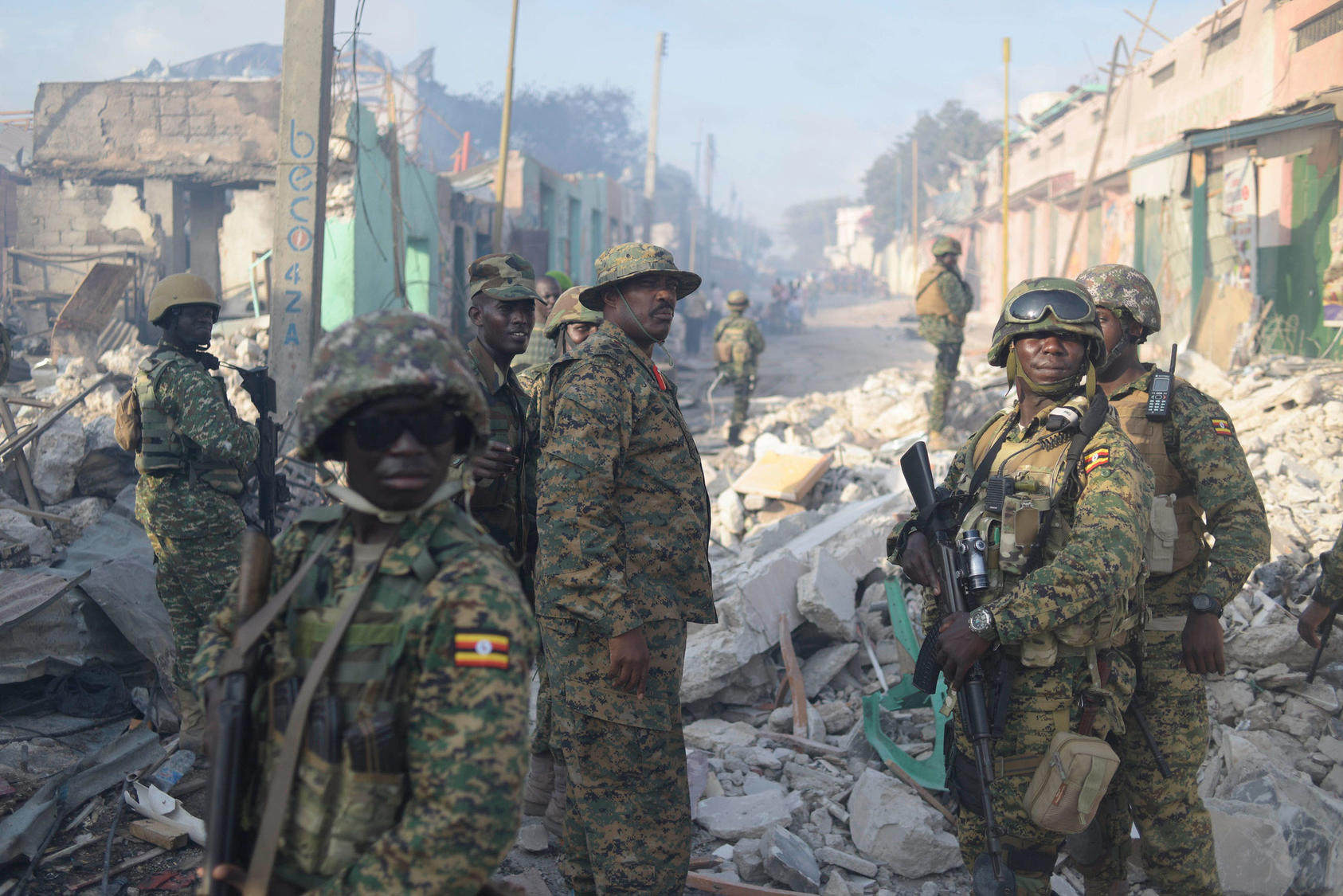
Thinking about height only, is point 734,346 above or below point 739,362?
above

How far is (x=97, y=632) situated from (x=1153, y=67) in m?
17.9

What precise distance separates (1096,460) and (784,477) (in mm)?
5224

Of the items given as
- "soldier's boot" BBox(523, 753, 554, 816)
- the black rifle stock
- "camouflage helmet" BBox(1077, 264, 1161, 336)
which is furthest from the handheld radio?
the black rifle stock

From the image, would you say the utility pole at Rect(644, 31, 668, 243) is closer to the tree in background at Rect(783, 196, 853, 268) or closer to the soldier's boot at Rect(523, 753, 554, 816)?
the soldier's boot at Rect(523, 753, 554, 816)

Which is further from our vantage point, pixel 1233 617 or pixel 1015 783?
pixel 1233 617

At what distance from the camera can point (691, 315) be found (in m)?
22.0

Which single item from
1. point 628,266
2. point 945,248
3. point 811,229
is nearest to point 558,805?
point 628,266

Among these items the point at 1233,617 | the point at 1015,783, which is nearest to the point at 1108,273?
the point at 1015,783

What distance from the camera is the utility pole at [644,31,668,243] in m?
34.1

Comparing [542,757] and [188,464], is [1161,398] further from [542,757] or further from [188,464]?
[188,464]

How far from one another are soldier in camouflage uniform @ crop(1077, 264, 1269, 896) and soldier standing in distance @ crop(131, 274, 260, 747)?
3.44 meters

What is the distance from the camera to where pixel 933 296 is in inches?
394

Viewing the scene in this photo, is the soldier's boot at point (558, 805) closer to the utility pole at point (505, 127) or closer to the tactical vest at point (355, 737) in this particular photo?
the tactical vest at point (355, 737)

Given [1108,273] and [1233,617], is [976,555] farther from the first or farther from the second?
[1233,617]
